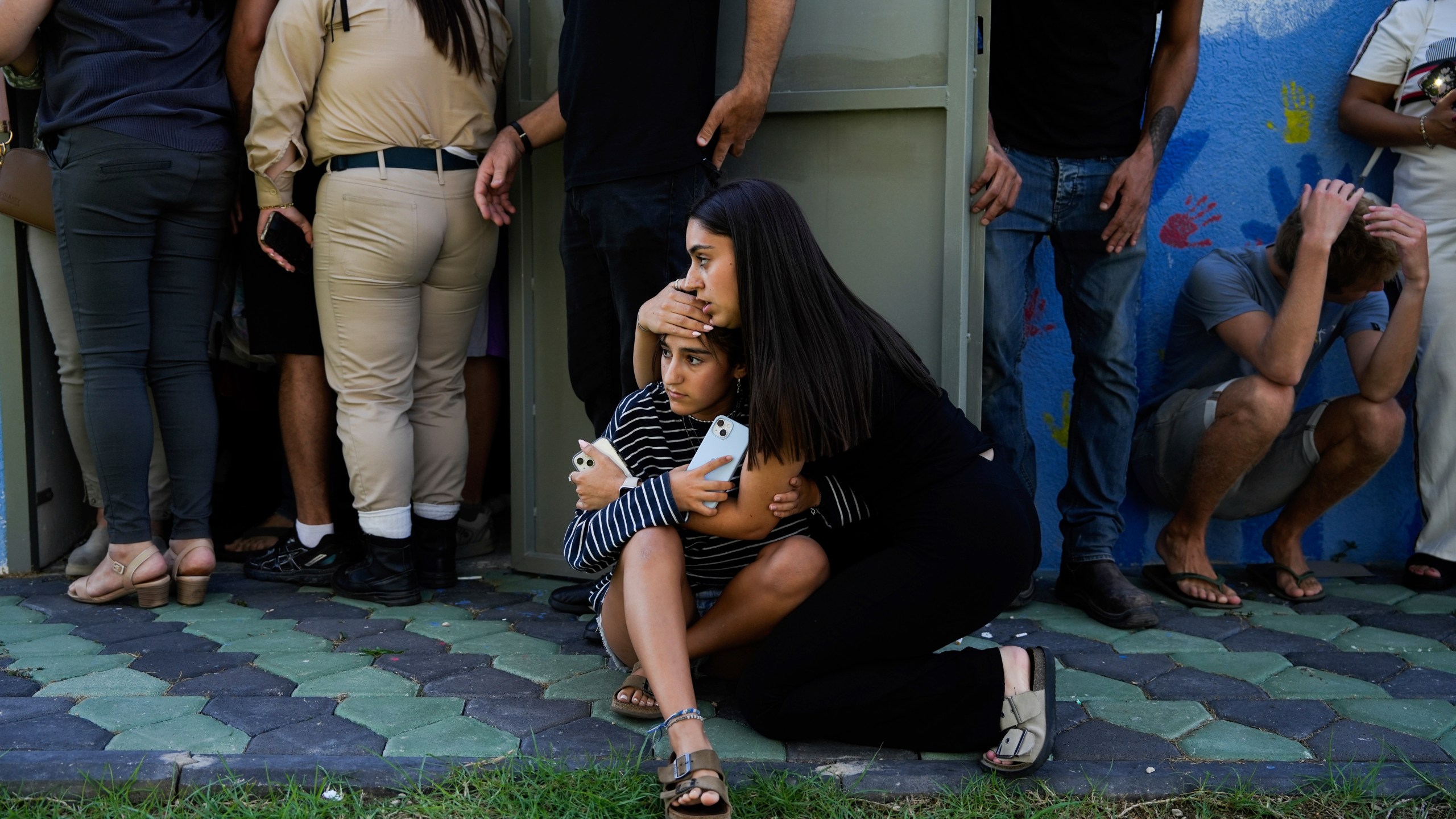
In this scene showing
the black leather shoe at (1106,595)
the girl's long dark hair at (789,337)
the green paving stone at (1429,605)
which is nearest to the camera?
the girl's long dark hair at (789,337)

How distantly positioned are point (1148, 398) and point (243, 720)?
318 cm

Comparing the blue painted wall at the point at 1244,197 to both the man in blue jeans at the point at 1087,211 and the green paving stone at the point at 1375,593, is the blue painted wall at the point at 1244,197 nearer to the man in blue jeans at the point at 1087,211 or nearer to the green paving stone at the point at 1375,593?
the green paving stone at the point at 1375,593

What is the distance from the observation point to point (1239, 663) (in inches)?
128

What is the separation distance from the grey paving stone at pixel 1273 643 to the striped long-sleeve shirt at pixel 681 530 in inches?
51.3

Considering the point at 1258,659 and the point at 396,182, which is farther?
the point at 396,182

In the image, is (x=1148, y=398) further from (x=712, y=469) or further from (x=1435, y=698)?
(x=712, y=469)

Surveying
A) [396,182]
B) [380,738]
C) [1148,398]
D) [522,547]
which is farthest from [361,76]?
[1148,398]

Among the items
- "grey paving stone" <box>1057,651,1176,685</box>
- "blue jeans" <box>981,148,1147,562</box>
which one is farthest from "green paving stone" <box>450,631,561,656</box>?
"blue jeans" <box>981,148,1147,562</box>

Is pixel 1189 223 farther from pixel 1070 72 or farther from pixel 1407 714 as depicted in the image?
pixel 1407 714

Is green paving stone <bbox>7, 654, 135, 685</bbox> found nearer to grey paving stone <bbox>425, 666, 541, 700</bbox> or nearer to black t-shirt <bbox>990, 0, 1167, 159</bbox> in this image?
grey paving stone <bbox>425, 666, 541, 700</bbox>

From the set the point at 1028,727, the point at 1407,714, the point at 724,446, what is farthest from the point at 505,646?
the point at 1407,714

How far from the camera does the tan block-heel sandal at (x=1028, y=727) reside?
245 centimetres

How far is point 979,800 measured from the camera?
2369 mm

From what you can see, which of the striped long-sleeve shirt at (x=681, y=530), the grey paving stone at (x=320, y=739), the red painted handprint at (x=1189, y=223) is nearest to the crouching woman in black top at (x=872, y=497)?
the striped long-sleeve shirt at (x=681, y=530)
